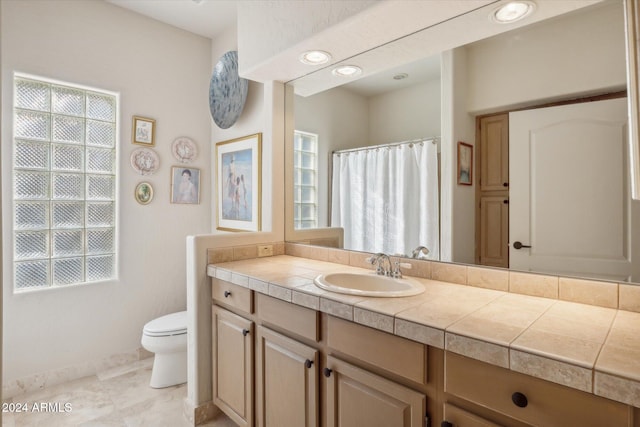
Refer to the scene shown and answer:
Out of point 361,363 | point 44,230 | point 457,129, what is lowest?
point 361,363

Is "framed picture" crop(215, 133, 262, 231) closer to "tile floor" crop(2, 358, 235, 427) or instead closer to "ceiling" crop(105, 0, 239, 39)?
"ceiling" crop(105, 0, 239, 39)

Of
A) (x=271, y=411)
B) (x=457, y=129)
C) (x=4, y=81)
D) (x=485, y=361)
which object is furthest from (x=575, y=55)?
(x=4, y=81)

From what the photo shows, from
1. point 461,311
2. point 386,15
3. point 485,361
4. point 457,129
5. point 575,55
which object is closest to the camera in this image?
point 485,361

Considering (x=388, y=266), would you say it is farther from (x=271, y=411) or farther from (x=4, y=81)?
(x=4, y=81)

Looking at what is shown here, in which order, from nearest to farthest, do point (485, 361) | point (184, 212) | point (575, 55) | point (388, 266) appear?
1. point (485, 361)
2. point (575, 55)
3. point (388, 266)
4. point (184, 212)

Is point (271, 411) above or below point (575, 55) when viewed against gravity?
below

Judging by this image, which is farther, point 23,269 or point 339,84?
point 23,269

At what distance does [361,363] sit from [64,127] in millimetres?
2539

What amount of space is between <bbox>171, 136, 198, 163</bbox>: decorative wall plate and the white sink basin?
6.36 ft

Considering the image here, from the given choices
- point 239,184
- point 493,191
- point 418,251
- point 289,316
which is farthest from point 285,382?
point 239,184

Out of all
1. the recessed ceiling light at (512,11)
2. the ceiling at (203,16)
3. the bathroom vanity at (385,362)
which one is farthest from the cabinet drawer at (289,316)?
the recessed ceiling light at (512,11)

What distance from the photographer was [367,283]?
1.75 m

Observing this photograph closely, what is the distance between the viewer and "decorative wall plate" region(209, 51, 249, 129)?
9.32 feet

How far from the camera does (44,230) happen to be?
2418 mm
